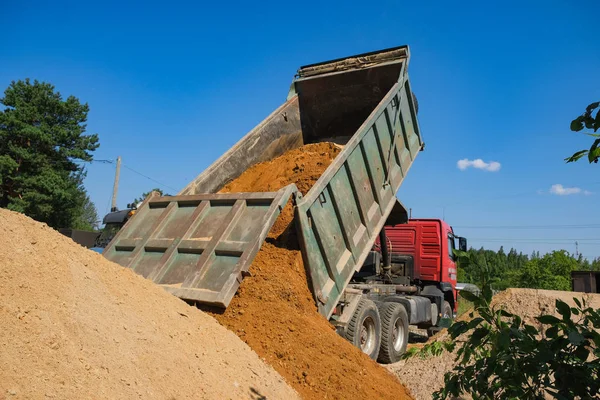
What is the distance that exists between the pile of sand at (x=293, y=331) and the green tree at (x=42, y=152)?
26095 millimetres

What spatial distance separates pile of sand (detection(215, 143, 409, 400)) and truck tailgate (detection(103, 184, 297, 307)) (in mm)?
244

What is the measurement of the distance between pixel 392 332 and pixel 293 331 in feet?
12.2

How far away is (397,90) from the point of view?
7016 mm

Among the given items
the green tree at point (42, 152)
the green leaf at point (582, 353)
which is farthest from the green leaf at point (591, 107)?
the green tree at point (42, 152)

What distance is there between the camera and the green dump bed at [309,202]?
4.71m

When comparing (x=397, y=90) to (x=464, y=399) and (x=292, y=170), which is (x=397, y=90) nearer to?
(x=292, y=170)

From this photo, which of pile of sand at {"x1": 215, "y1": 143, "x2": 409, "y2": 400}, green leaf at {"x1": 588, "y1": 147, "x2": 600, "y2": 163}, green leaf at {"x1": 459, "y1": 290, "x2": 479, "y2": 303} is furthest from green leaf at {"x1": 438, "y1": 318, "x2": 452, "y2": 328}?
pile of sand at {"x1": 215, "y1": 143, "x2": 409, "y2": 400}

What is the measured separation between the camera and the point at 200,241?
4895 mm

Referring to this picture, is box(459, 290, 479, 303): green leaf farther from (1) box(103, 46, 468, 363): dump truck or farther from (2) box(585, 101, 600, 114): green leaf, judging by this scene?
(1) box(103, 46, 468, 363): dump truck

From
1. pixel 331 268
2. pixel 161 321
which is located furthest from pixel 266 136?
pixel 161 321

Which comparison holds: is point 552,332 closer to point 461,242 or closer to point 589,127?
point 589,127

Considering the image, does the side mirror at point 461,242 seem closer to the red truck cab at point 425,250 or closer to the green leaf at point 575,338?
the red truck cab at point 425,250

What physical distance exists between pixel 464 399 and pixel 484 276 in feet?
10.8

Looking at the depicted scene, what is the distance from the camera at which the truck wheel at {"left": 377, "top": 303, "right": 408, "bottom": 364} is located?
7.29 m
